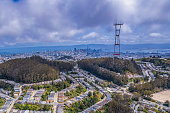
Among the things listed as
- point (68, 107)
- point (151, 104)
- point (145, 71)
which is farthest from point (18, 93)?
point (145, 71)

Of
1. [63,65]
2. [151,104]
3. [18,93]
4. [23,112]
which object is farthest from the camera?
[63,65]

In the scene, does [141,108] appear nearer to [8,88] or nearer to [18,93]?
[18,93]

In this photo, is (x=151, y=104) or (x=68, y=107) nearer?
(x=68, y=107)

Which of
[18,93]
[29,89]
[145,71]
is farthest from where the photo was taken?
[145,71]

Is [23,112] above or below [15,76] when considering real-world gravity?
below

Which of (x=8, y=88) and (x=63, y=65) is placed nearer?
(x=8, y=88)

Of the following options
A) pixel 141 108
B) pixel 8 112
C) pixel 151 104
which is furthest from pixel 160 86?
pixel 8 112

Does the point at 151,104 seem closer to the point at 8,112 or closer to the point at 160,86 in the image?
the point at 160,86

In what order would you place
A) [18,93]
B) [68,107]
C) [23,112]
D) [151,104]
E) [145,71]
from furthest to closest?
1. [145,71]
2. [18,93]
3. [151,104]
4. [68,107]
5. [23,112]

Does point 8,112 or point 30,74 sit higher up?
point 30,74
